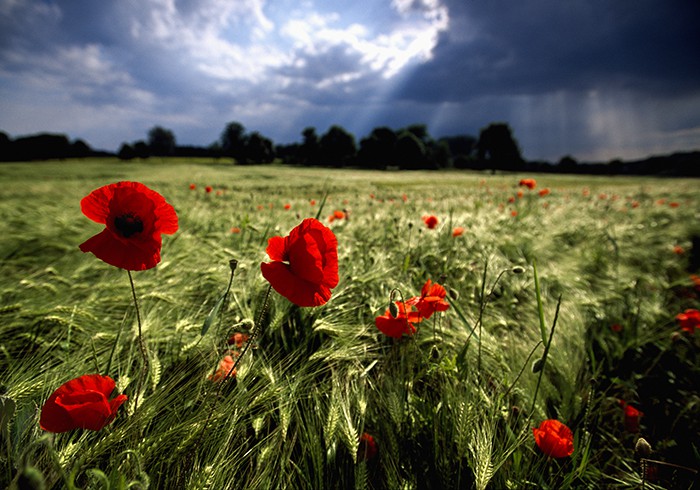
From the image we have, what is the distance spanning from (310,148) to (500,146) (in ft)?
85.9

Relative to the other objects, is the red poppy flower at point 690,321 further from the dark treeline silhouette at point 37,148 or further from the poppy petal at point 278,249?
the dark treeline silhouette at point 37,148

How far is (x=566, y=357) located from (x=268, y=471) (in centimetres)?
121

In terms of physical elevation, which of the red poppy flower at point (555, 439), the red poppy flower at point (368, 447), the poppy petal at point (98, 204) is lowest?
the red poppy flower at point (368, 447)

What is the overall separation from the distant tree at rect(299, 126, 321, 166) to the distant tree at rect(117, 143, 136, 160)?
69.9 feet

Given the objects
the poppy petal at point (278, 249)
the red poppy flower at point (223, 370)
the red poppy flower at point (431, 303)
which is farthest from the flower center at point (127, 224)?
the red poppy flower at point (431, 303)

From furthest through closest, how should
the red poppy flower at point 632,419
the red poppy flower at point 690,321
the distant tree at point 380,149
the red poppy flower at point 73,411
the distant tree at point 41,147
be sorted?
the distant tree at point 380,149 < the distant tree at point 41,147 < the red poppy flower at point 690,321 < the red poppy flower at point 632,419 < the red poppy flower at point 73,411

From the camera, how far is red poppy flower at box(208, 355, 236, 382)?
35.5 inches

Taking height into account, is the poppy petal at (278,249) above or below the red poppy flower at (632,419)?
above

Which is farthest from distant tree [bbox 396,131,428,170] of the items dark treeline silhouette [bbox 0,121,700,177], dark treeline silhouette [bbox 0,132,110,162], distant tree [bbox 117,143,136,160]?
dark treeline silhouette [bbox 0,132,110,162]

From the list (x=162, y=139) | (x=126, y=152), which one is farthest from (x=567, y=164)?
(x=162, y=139)

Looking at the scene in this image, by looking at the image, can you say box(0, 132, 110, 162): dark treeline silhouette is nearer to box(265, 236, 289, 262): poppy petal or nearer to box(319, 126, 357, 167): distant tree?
box(319, 126, 357, 167): distant tree

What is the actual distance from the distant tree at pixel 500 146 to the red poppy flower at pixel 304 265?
45.6 metres

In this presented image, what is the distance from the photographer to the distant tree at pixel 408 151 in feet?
133

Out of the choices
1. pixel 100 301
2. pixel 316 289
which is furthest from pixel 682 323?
pixel 100 301
